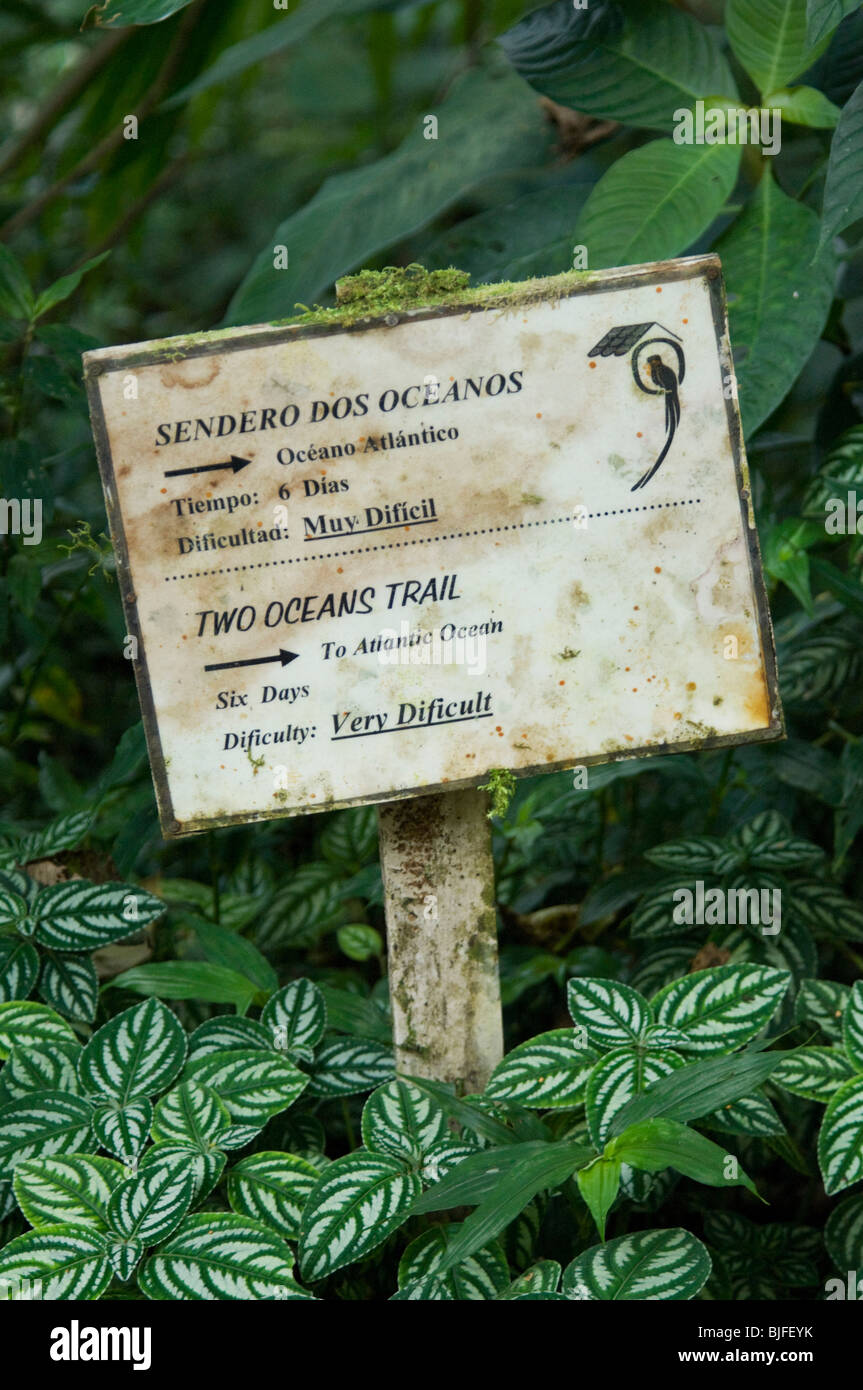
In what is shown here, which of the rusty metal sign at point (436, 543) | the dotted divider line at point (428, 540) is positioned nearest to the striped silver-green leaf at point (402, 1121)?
the rusty metal sign at point (436, 543)

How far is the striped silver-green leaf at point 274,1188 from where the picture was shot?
33.4 inches

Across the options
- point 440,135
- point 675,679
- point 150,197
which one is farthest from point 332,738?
point 150,197

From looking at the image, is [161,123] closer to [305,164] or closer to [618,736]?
[618,736]

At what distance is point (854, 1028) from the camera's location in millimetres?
887

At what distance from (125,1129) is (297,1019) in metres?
0.17

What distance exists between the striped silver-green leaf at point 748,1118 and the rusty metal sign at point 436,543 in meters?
0.27

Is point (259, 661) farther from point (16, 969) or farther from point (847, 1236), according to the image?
point (847, 1236)

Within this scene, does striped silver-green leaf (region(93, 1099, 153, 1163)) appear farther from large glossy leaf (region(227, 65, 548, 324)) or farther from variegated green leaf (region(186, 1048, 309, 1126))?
large glossy leaf (region(227, 65, 548, 324))

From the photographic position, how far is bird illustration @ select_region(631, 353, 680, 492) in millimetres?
855

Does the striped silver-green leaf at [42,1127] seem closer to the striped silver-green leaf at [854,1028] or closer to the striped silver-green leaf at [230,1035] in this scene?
the striped silver-green leaf at [230,1035]

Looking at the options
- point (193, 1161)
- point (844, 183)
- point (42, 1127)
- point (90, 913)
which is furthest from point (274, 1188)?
point (844, 183)

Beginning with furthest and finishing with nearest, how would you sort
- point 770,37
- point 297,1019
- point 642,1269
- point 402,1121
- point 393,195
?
point 393,195 → point 770,37 → point 297,1019 → point 402,1121 → point 642,1269

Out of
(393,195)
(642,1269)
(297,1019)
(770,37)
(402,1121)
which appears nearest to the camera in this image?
(642,1269)

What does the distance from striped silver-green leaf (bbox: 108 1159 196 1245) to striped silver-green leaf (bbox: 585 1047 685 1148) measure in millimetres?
272
